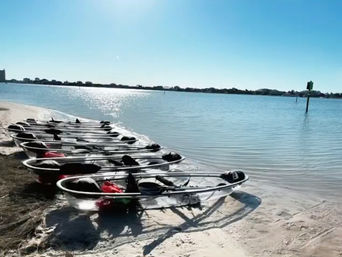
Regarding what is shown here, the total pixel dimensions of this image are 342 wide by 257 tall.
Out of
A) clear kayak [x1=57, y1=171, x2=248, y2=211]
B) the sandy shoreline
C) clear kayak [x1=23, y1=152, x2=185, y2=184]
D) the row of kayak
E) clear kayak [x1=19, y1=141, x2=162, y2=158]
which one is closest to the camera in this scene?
the sandy shoreline

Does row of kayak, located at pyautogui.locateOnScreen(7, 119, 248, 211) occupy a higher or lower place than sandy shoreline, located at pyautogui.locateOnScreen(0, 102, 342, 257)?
higher

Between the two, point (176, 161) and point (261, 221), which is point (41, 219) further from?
point (176, 161)

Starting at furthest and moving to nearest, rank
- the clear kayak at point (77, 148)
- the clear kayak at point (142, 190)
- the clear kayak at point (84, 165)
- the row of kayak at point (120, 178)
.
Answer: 1. the clear kayak at point (77, 148)
2. the clear kayak at point (84, 165)
3. the row of kayak at point (120, 178)
4. the clear kayak at point (142, 190)

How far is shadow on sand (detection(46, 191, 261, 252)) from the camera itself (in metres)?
5.47

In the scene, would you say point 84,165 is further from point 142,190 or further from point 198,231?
point 198,231

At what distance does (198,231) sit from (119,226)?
5.01ft

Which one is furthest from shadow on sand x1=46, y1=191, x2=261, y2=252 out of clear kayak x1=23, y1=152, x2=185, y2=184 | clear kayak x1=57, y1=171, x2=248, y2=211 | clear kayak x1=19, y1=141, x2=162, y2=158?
clear kayak x1=19, y1=141, x2=162, y2=158

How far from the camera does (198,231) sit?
20.6ft

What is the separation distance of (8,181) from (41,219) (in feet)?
8.60

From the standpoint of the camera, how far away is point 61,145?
1271 cm

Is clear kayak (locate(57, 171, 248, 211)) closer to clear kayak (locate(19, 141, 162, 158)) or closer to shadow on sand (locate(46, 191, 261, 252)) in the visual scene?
shadow on sand (locate(46, 191, 261, 252))

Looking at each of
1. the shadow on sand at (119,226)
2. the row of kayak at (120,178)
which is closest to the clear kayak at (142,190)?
the row of kayak at (120,178)

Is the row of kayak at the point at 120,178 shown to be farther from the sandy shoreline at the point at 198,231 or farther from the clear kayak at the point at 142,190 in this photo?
the sandy shoreline at the point at 198,231

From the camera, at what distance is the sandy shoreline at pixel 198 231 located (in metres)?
5.40
